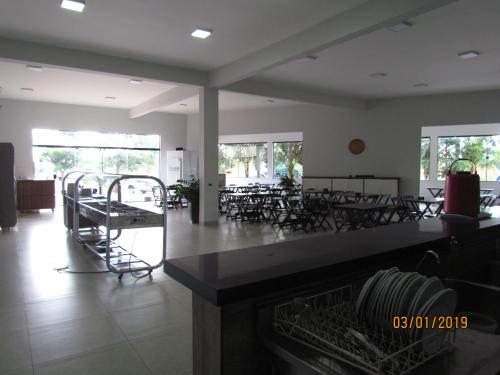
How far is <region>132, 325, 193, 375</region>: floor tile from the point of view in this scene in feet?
7.44

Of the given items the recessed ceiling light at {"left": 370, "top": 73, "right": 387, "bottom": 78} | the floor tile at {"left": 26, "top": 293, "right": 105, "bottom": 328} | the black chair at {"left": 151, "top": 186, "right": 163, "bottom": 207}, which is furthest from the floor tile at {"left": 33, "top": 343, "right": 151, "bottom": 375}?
the black chair at {"left": 151, "top": 186, "right": 163, "bottom": 207}

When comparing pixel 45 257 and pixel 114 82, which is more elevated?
pixel 114 82

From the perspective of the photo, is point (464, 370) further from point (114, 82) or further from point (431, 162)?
point (431, 162)

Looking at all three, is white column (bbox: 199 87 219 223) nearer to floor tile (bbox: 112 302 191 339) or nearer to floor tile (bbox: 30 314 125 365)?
floor tile (bbox: 112 302 191 339)

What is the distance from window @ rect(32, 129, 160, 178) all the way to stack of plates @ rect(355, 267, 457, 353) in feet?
39.7

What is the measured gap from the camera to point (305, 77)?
7.89 metres

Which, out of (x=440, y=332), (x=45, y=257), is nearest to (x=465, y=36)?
(x=440, y=332)

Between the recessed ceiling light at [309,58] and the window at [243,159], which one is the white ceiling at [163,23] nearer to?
the recessed ceiling light at [309,58]

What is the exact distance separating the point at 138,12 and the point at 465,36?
4481mm

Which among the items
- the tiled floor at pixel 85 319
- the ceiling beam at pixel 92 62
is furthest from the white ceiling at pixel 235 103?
the tiled floor at pixel 85 319

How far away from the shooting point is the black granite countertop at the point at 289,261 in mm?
1025

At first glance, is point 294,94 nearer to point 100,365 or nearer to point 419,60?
point 419,60

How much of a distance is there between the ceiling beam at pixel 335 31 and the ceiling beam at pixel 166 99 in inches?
78.9

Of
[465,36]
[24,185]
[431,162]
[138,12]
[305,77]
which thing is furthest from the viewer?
[431,162]
